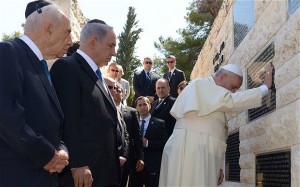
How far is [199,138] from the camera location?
4.85 metres

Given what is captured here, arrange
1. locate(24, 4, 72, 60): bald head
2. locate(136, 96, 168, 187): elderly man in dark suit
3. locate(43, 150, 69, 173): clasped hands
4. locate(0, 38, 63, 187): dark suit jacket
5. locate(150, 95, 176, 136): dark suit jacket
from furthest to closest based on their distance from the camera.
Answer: locate(150, 95, 176, 136): dark suit jacket < locate(136, 96, 168, 187): elderly man in dark suit < locate(24, 4, 72, 60): bald head < locate(43, 150, 69, 173): clasped hands < locate(0, 38, 63, 187): dark suit jacket

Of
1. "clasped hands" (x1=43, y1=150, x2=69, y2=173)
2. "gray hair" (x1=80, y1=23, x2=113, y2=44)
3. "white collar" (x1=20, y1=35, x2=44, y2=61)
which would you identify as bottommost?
"clasped hands" (x1=43, y1=150, x2=69, y2=173)

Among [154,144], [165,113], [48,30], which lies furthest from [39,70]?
[165,113]

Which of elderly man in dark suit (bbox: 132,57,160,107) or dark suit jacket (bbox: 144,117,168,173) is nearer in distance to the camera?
dark suit jacket (bbox: 144,117,168,173)

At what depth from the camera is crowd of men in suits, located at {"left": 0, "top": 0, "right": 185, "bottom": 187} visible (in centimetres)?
242

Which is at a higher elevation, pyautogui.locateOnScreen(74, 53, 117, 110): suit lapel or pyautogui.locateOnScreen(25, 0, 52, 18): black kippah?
pyautogui.locateOnScreen(25, 0, 52, 18): black kippah

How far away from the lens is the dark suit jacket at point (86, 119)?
3203mm

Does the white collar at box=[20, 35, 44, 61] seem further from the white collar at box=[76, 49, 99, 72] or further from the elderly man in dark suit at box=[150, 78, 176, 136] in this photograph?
the elderly man in dark suit at box=[150, 78, 176, 136]

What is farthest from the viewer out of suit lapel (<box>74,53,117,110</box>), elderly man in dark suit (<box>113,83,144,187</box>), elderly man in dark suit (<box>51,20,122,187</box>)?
elderly man in dark suit (<box>113,83,144,187</box>)

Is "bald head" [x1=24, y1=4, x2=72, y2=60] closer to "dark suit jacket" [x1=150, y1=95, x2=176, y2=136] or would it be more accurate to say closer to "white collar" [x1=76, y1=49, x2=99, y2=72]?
"white collar" [x1=76, y1=49, x2=99, y2=72]

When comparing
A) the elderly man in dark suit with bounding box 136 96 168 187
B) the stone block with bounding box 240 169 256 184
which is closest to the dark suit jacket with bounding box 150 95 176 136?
the elderly man in dark suit with bounding box 136 96 168 187

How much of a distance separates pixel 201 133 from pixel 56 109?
8.01 ft

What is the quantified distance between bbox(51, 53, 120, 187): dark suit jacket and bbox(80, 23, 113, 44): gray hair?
0.77 ft

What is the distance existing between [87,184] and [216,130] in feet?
6.85
